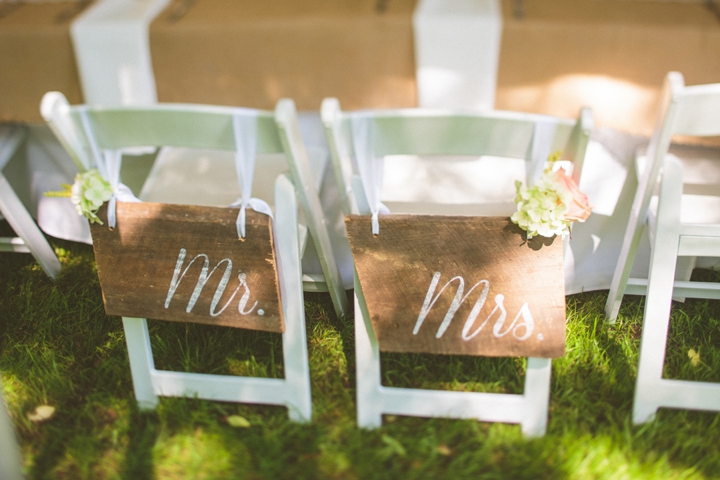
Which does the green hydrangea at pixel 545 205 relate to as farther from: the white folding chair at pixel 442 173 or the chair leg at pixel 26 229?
the chair leg at pixel 26 229

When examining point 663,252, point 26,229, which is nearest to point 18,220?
point 26,229

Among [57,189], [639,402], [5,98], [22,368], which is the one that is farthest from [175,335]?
[639,402]

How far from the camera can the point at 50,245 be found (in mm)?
2672

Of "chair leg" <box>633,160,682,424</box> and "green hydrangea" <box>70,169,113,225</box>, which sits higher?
"green hydrangea" <box>70,169,113,225</box>

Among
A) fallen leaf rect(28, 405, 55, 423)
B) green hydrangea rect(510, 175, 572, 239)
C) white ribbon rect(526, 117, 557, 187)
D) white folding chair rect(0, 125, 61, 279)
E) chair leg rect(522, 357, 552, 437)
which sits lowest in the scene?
fallen leaf rect(28, 405, 55, 423)

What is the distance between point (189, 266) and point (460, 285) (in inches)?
30.2

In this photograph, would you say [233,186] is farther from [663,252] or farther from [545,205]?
[663,252]

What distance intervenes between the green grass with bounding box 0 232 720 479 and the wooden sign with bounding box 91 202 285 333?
0.33 m

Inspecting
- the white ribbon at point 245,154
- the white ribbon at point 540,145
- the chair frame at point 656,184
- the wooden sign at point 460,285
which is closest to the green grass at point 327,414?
the chair frame at point 656,184

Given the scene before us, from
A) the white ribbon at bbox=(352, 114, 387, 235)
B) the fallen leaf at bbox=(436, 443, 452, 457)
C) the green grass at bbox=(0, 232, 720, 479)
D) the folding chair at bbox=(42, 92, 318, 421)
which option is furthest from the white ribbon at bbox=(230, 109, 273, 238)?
the fallen leaf at bbox=(436, 443, 452, 457)

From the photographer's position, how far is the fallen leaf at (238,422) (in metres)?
1.89

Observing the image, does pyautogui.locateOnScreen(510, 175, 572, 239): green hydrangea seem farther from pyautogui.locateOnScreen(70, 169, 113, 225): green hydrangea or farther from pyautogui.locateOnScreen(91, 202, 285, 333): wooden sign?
pyautogui.locateOnScreen(70, 169, 113, 225): green hydrangea

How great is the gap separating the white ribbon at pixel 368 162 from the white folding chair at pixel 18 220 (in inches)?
57.0

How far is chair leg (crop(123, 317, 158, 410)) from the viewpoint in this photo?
6.27 feet
